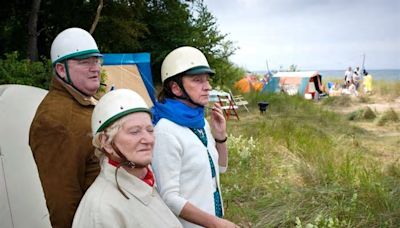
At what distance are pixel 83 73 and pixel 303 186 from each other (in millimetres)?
3139

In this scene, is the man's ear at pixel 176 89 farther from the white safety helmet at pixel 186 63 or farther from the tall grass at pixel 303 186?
the tall grass at pixel 303 186

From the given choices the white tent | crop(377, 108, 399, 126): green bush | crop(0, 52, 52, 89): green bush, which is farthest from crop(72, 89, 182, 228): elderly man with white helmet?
crop(377, 108, 399, 126): green bush

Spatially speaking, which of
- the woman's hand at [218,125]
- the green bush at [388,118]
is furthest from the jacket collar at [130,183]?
the green bush at [388,118]

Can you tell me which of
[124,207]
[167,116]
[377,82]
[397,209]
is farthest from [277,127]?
[377,82]

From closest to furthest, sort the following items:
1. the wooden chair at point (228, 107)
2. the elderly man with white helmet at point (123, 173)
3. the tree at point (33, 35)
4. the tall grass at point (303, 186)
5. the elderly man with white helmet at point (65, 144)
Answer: the elderly man with white helmet at point (123, 173) → the elderly man with white helmet at point (65, 144) → the tall grass at point (303, 186) → the tree at point (33, 35) → the wooden chair at point (228, 107)

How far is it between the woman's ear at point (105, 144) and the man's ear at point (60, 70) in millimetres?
540

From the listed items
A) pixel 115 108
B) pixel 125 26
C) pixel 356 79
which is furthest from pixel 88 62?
pixel 356 79

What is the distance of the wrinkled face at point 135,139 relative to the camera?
4.64 feet

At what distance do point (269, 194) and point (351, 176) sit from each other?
31.5 inches

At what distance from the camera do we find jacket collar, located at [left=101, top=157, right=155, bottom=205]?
1.37 meters

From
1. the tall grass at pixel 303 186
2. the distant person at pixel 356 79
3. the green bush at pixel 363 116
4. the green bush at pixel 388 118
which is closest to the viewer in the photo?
the tall grass at pixel 303 186

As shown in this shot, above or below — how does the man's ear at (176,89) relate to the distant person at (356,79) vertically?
above

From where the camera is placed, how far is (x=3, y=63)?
22.7 feet

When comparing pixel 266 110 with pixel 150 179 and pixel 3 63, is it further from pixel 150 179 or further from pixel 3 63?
pixel 150 179
